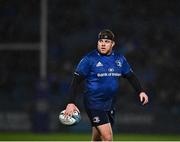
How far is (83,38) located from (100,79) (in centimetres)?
917

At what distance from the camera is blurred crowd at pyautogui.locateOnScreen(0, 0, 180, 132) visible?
1689cm

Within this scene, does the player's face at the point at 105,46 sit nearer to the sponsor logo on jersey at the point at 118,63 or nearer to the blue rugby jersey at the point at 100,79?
the blue rugby jersey at the point at 100,79

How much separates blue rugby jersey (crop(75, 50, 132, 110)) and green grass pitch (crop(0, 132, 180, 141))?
560cm

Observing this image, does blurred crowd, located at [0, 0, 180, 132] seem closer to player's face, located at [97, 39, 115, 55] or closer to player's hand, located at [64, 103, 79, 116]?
player's face, located at [97, 39, 115, 55]

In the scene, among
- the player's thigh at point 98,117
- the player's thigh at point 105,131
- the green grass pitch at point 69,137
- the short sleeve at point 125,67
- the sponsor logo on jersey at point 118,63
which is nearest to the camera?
the player's thigh at point 105,131

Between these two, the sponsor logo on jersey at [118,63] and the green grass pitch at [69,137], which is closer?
the sponsor logo on jersey at [118,63]

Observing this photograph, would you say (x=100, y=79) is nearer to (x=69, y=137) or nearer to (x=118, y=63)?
(x=118, y=63)

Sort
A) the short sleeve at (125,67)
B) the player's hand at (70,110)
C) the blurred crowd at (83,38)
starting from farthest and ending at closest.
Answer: the blurred crowd at (83,38) < the short sleeve at (125,67) < the player's hand at (70,110)

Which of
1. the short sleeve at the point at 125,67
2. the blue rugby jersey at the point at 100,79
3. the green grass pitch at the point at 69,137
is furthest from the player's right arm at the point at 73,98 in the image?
the green grass pitch at the point at 69,137

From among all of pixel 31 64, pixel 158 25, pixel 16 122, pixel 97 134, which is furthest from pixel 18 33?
pixel 97 134

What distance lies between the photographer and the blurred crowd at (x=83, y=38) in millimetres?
16891

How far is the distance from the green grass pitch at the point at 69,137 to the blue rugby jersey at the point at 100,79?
5.60 metres

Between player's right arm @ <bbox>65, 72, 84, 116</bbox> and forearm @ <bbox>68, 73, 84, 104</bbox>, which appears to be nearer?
player's right arm @ <bbox>65, 72, 84, 116</bbox>

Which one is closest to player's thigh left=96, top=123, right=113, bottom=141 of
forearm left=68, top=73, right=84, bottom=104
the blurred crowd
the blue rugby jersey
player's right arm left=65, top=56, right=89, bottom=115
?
the blue rugby jersey
